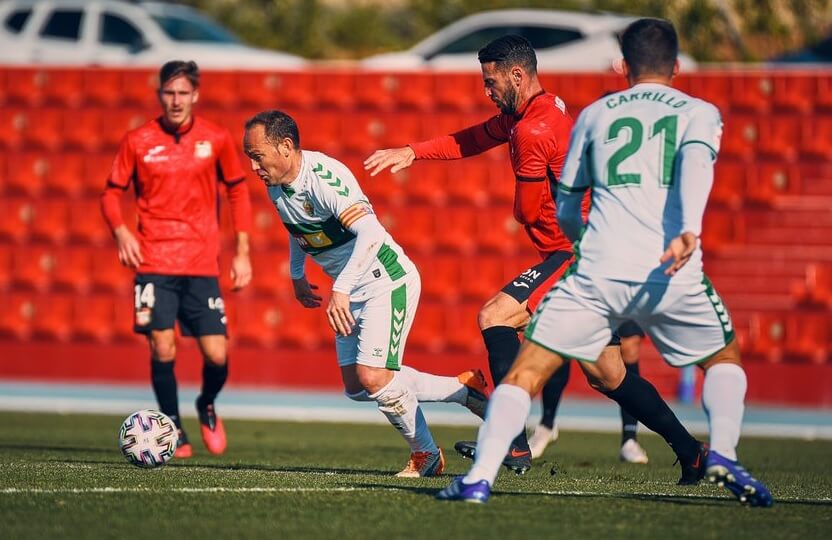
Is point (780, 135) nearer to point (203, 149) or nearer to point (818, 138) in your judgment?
point (818, 138)

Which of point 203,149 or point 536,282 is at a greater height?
point 203,149

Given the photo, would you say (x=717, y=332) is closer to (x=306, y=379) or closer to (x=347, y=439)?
(x=347, y=439)

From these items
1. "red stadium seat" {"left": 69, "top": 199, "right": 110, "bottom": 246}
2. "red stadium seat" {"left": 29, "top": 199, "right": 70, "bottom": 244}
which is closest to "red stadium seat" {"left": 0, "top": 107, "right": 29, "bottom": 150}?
"red stadium seat" {"left": 29, "top": 199, "right": 70, "bottom": 244}

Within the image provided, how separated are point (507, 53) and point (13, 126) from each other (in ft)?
39.9

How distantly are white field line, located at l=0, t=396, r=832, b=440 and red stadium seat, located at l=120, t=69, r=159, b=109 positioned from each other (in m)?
4.50

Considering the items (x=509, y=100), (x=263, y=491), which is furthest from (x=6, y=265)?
(x=263, y=491)

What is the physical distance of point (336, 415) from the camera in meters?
14.5

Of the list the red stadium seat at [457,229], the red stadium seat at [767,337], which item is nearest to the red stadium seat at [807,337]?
the red stadium seat at [767,337]

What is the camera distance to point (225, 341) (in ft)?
32.1

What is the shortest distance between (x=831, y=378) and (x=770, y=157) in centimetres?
288

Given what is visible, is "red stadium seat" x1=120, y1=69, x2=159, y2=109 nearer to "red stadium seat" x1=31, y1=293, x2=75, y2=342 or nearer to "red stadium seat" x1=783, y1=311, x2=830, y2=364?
"red stadium seat" x1=31, y1=293, x2=75, y2=342

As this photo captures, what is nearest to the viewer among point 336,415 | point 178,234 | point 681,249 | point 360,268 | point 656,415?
point 681,249

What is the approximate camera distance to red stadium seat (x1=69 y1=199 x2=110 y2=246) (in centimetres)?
1819

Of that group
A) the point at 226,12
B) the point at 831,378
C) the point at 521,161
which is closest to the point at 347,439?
the point at 521,161
